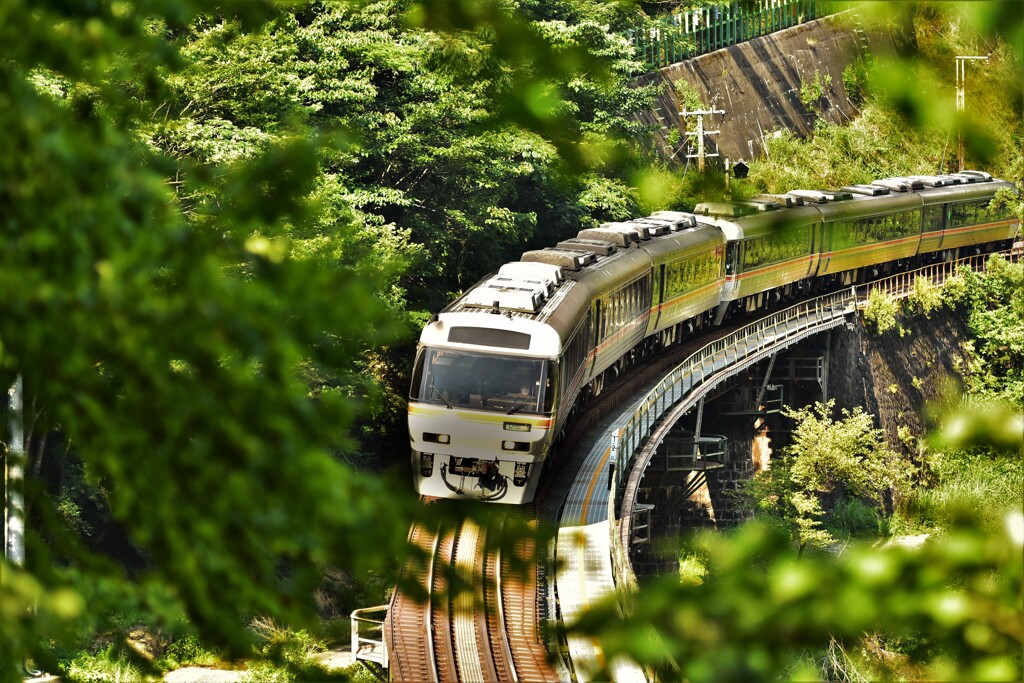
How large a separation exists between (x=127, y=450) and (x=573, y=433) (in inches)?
844

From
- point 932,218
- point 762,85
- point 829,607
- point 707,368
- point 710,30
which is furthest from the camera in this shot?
point 762,85

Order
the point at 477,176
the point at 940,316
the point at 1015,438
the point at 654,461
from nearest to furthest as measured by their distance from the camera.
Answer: the point at 1015,438 < the point at 477,176 < the point at 654,461 < the point at 940,316

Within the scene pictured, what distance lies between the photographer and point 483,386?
677 inches

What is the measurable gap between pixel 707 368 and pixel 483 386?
46.9 feet

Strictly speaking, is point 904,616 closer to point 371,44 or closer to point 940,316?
point 371,44

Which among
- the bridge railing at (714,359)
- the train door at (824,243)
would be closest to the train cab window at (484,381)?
the bridge railing at (714,359)

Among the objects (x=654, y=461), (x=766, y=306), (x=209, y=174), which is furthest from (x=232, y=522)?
(x=766, y=306)

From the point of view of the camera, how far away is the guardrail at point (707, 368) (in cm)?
2108

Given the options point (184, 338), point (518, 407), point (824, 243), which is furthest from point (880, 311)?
point (184, 338)

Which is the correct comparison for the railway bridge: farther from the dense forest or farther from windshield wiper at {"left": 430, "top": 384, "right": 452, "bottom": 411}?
windshield wiper at {"left": 430, "top": 384, "right": 452, "bottom": 411}

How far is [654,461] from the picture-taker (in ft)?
102

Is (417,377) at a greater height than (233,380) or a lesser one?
lesser

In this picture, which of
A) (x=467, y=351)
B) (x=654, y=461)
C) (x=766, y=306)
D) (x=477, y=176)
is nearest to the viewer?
(x=467, y=351)

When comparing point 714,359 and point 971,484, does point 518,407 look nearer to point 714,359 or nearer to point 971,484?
point 714,359
